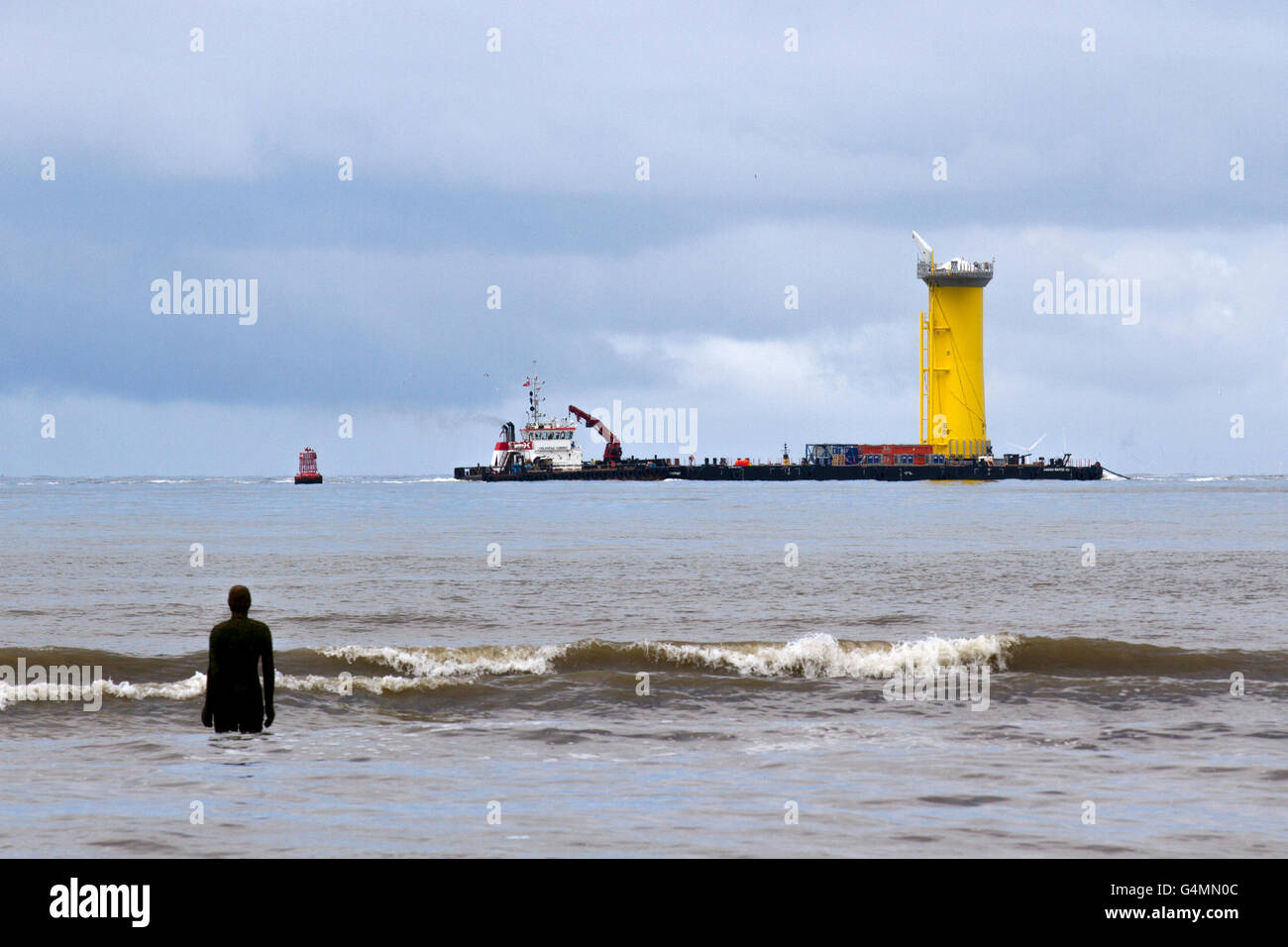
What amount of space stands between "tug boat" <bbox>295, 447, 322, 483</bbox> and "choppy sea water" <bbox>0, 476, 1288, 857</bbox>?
437ft

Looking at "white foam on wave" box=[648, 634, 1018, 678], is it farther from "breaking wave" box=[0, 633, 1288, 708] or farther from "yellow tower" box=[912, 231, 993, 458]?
"yellow tower" box=[912, 231, 993, 458]

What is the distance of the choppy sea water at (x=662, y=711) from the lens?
9531 millimetres

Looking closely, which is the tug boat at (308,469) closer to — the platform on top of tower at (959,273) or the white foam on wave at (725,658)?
the platform on top of tower at (959,273)

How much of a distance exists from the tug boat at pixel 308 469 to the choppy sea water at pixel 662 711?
133m

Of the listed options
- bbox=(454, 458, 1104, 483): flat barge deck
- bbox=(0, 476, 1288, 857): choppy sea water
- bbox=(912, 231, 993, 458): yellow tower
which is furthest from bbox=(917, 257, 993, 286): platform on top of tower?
bbox=(0, 476, 1288, 857): choppy sea water

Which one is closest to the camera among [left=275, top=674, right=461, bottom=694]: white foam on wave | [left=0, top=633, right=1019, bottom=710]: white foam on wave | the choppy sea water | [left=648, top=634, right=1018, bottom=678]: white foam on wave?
the choppy sea water

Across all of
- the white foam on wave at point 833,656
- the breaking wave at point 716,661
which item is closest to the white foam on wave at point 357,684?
the breaking wave at point 716,661

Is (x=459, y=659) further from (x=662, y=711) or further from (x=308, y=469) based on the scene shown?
(x=308, y=469)

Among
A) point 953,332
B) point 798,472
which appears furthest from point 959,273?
point 798,472

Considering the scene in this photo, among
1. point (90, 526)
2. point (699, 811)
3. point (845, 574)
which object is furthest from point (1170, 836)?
point (90, 526)

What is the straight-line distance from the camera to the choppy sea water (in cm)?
953

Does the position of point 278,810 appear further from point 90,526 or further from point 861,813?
point 90,526

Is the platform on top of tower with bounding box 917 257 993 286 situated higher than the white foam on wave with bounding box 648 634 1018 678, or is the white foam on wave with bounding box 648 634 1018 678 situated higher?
the platform on top of tower with bounding box 917 257 993 286
